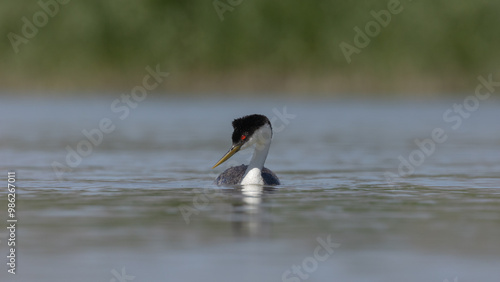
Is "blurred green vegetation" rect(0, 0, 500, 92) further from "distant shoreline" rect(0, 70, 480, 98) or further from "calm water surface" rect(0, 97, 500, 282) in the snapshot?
"calm water surface" rect(0, 97, 500, 282)

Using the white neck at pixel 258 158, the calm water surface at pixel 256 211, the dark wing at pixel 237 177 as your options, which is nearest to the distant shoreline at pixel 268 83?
the calm water surface at pixel 256 211

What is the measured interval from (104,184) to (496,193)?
17.7 feet

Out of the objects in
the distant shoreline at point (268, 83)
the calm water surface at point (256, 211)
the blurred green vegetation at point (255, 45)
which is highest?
the blurred green vegetation at point (255, 45)

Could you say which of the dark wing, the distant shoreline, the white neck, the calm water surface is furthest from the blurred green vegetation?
the white neck

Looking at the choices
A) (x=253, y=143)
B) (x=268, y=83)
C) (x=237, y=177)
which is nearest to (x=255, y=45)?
(x=268, y=83)

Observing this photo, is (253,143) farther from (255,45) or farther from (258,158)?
(255,45)

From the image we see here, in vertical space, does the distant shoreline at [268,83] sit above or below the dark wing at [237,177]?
above

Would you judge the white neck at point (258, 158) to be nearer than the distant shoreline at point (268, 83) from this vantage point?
Yes

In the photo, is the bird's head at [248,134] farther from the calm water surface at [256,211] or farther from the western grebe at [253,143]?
the calm water surface at [256,211]

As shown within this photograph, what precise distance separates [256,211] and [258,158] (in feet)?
10.8

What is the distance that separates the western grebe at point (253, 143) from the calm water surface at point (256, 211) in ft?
1.26

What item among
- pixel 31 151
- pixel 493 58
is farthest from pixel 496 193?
pixel 493 58

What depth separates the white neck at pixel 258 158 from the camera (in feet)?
51.1

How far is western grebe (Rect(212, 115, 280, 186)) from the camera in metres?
15.7
